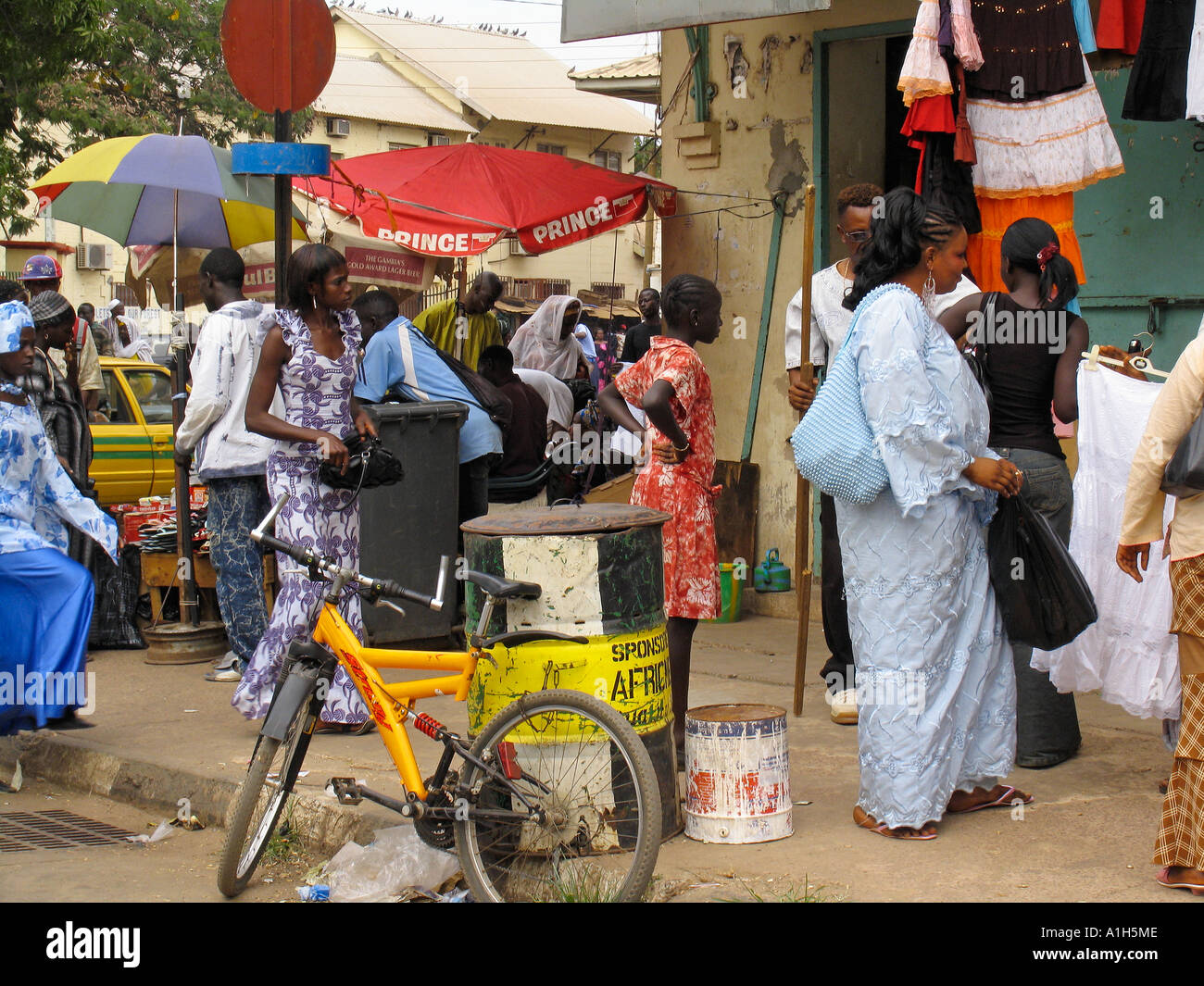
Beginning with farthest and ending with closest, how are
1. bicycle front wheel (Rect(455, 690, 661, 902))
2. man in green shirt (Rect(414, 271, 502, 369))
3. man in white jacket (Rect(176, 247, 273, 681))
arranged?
man in green shirt (Rect(414, 271, 502, 369)) < man in white jacket (Rect(176, 247, 273, 681)) < bicycle front wheel (Rect(455, 690, 661, 902))

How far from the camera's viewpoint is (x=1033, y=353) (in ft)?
15.9

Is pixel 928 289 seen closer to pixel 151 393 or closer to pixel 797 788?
pixel 797 788

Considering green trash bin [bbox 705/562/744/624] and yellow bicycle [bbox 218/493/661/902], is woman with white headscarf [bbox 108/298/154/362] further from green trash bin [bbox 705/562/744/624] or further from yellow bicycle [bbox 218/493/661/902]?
yellow bicycle [bbox 218/493/661/902]

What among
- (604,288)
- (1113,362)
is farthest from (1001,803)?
(604,288)

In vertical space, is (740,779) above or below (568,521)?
below

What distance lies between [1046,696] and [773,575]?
9.95 ft

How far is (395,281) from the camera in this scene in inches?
544

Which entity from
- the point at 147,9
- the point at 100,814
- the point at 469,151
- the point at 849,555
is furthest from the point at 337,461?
the point at 147,9

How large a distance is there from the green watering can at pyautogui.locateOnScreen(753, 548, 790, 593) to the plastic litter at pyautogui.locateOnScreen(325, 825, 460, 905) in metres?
4.10

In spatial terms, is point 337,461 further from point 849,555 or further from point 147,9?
point 147,9

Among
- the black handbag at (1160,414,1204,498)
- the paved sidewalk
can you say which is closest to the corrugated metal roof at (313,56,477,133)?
the paved sidewalk

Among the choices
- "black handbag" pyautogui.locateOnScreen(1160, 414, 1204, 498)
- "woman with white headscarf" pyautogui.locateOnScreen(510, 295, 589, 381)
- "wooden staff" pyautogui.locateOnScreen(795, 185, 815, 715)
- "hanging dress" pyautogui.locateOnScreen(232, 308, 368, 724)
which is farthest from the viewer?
"woman with white headscarf" pyautogui.locateOnScreen(510, 295, 589, 381)

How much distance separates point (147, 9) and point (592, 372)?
11871 millimetres

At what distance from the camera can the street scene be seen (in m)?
3.99
